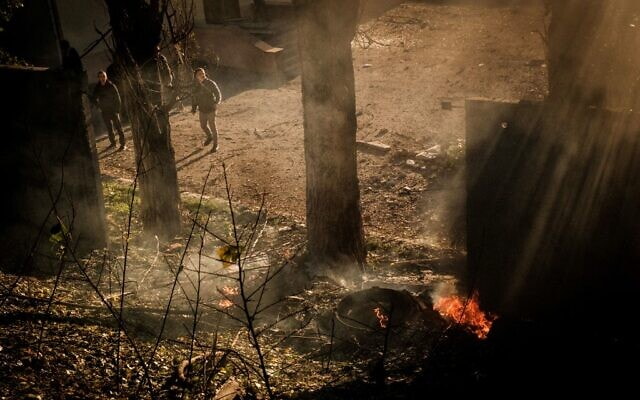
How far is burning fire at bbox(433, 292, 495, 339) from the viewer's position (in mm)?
6829

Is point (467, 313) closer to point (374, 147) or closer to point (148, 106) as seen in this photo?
point (148, 106)

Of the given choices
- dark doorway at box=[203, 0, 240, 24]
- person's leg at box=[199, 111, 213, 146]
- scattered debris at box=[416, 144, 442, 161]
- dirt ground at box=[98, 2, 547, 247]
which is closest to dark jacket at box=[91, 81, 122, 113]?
dirt ground at box=[98, 2, 547, 247]

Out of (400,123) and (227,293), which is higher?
(400,123)

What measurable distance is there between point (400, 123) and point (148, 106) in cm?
754

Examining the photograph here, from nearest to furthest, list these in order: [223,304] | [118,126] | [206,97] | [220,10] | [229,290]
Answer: [223,304] < [229,290] < [206,97] < [118,126] < [220,10]

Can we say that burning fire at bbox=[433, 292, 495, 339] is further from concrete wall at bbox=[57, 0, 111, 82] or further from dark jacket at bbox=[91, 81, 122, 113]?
concrete wall at bbox=[57, 0, 111, 82]

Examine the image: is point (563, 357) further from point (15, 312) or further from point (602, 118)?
point (15, 312)

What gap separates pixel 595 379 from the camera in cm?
524

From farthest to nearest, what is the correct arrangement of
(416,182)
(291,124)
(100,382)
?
(291,124) < (416,182) < (100,382)

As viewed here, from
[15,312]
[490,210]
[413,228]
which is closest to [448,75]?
[413,228]

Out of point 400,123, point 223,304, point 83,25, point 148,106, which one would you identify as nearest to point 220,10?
point 83,25

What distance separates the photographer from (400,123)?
1439 centimetres

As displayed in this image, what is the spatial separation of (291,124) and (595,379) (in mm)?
10837

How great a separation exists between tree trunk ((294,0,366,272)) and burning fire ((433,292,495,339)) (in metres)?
1.52
